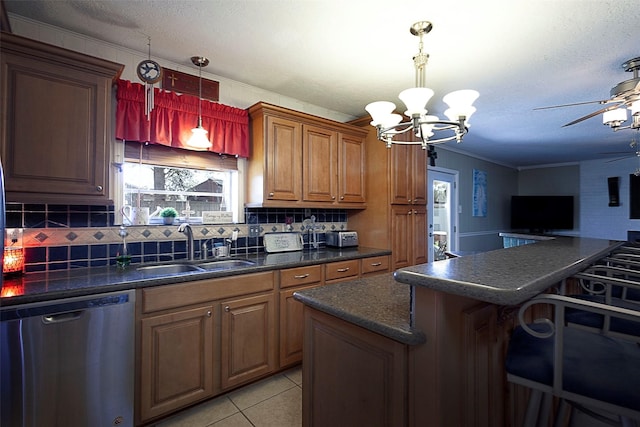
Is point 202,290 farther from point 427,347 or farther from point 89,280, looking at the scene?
point 427,347

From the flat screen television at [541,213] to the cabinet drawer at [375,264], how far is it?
17.8ft

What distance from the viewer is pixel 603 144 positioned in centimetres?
496

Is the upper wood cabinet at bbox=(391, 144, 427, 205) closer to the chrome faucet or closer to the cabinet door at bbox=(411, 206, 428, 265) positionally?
the cabinet door at bbox=(411, 206, 428, 265)

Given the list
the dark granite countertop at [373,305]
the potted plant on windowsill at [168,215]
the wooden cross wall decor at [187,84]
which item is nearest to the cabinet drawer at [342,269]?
the dark granite countertop at [373,305]

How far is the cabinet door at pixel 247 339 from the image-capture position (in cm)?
200

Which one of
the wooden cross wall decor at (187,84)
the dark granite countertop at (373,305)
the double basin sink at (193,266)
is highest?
the wooden cross wall decor at (187,84)

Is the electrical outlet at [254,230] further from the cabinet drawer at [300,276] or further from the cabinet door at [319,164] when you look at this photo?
the cabinet drawer at [300,276]

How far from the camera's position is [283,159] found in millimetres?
2699

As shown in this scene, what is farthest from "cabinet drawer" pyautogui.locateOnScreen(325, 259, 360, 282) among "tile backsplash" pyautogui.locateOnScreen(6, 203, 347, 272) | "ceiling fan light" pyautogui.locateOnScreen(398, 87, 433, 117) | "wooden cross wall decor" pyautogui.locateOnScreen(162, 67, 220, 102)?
"wooden cross wall decor" pyautogui.locateOnScreen(162, 67, 220, 102)

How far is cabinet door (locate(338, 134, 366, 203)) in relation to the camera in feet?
10.3

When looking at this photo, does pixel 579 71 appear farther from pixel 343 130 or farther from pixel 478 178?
pixel 478 178

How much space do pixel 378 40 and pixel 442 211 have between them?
380cm

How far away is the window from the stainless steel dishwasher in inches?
37.6

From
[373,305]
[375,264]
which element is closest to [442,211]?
[375,264]
